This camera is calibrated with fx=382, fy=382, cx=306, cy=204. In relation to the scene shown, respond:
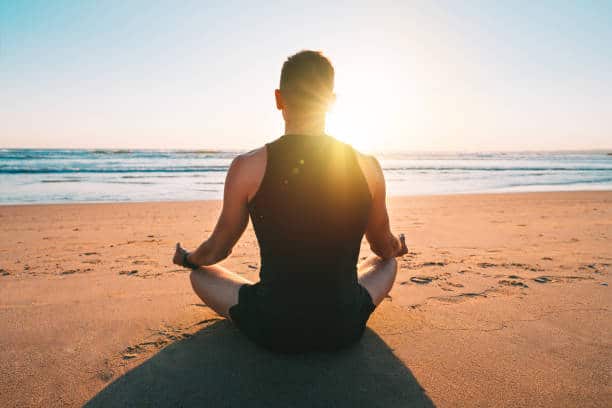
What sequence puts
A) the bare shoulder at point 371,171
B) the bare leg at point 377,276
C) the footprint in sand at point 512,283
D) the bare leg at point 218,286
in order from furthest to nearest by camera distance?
the footprint in sand at point 512,283
the bare leg at point 377,276
the bare leg at point 218,286
the bare shoulder at point 371,171

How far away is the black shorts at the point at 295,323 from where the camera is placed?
186 cm

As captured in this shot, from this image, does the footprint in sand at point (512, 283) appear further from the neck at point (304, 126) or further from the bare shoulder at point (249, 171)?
the bare shoulder at point (249, 171)

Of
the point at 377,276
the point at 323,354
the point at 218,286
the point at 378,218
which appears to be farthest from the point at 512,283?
the point at 218,286

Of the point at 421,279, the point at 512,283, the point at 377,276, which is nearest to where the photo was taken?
the point at 377,276

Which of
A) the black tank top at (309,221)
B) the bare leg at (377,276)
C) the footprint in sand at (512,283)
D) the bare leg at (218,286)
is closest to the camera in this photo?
the black tank top at (309,221)

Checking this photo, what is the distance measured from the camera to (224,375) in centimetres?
189

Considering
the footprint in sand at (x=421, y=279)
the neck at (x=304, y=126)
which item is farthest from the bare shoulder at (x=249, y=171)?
the footprint in sand at (x=421, y=279)

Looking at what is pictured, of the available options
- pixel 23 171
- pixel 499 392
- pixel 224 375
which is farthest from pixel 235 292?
pixel 23 171

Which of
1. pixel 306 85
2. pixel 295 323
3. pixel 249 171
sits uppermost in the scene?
pixel 306 85

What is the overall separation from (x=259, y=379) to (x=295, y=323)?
0.32 metres

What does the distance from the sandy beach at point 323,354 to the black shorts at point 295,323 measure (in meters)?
0.11

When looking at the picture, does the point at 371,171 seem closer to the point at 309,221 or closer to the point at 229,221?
the point at 309,221

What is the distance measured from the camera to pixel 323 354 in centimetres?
209

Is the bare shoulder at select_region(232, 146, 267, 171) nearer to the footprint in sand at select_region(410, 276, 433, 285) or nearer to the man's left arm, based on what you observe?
the man's left arm
